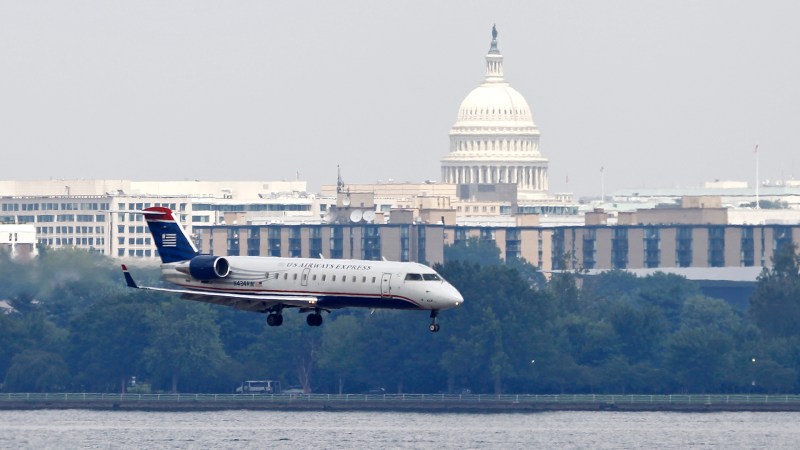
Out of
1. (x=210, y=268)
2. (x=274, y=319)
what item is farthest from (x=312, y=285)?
(x=210, y=268)

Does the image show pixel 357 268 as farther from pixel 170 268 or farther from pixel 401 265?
pixel 170 268

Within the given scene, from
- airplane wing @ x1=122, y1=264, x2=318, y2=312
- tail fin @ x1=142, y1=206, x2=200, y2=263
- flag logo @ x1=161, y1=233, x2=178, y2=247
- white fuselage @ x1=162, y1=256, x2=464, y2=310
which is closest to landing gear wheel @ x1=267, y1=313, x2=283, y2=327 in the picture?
airplane wing @ x1=122, y1=264, x2=318, y2=312

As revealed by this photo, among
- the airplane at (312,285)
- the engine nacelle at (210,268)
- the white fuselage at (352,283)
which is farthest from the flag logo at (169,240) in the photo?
the white fuselage at (352,283)

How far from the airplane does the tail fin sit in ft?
11.5

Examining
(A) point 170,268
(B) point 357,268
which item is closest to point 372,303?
(B) point 357,268

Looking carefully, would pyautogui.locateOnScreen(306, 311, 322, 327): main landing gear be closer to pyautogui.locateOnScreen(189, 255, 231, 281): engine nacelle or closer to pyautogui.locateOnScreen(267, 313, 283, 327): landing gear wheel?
pyautogui.locateOnScreen(267, 313, 283, 327): landing gear wheel

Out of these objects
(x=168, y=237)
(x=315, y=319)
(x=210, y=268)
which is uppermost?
(x=168, y=237)

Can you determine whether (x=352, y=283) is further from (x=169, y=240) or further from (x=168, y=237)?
(x=168, y=237)

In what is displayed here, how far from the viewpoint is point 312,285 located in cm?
15862

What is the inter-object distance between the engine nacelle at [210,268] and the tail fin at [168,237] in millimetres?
4855

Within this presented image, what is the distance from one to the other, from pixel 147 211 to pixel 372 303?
60.0ft

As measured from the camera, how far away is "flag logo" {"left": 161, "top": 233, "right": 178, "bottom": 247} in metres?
169

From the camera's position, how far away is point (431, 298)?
15688 centimetres

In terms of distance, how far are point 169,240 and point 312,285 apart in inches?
540
